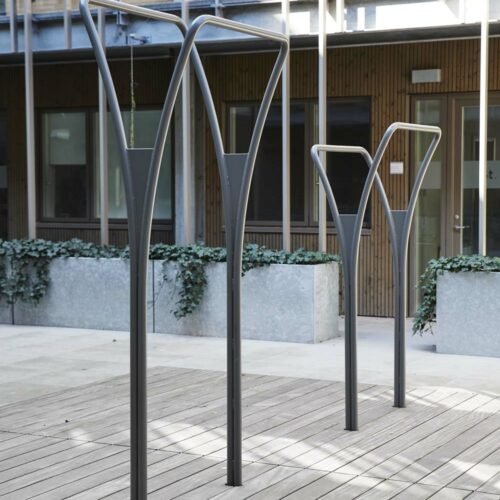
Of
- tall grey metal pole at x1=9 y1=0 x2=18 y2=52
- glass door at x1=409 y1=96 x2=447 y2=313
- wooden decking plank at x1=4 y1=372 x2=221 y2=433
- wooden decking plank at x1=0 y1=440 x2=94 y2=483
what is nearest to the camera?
wooden decking plank at x1=0 y1=440 x2=94 y2=483

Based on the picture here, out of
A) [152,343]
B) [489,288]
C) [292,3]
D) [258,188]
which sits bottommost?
[152,343]

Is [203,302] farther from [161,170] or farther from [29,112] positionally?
[161,170]

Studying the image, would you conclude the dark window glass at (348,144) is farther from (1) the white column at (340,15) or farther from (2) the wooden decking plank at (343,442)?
(2) the wooden decking plank at (343,442)

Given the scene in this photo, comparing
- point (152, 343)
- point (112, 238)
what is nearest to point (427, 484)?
point (152, 343)

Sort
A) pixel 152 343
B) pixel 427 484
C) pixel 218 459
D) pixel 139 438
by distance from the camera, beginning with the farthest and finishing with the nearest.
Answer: pixel 152 343
pixel 218 459
pixel 427 484
pixel 139 438

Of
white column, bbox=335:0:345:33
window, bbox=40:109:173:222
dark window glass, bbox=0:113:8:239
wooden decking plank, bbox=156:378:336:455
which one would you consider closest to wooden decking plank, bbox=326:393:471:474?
wooden decking plank, bbox=156:378:336:455

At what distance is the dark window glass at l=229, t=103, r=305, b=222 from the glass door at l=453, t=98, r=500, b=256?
5.92ft

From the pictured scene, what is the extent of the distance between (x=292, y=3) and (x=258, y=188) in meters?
2.51

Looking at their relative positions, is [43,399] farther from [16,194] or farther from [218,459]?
[16,194]

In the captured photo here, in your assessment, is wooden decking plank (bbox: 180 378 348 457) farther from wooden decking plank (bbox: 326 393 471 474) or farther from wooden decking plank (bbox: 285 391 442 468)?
wooden decking plank (bbox: 326 393 471 474)

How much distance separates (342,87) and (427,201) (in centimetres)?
159

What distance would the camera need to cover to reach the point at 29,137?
34.8 feet

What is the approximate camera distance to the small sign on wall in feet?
36.2

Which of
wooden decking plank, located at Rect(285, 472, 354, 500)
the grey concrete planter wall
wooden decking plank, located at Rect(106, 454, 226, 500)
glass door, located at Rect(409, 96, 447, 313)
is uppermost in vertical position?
glass door, located at Rect(409, 96, 447, 313)
